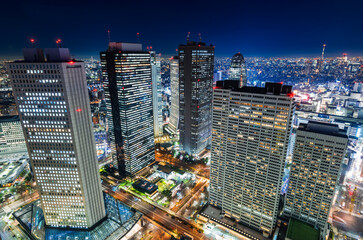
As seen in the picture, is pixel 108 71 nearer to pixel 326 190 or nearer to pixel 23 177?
pixel 23 177

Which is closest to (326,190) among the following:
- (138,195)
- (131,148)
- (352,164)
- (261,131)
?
(261,131)

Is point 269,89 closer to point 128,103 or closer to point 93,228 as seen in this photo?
point 128,103

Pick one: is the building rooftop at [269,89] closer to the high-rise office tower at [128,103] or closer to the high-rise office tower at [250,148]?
the high-rise office tower at [250,148]

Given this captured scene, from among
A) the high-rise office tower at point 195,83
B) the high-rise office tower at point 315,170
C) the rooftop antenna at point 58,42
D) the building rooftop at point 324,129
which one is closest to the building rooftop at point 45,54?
the rooftop antenna at point 58,42

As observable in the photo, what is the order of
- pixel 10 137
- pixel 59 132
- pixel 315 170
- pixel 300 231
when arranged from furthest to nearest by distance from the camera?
pixel 10 137 < pixel 315 170 < pixel 300 231 < pixel 59 132

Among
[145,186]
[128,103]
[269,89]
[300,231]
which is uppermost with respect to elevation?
[269,89]

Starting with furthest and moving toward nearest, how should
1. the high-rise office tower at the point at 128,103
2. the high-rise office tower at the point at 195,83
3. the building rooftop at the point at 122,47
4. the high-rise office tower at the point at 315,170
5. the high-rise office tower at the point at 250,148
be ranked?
the high-rise office tower at the point at 195,83, the high-rise office tower at the point at 128,103, the building rooftop at the point at 122,47, the high-rise office tower at the point at 315,170, the high-rise office tower at the point at 250,148

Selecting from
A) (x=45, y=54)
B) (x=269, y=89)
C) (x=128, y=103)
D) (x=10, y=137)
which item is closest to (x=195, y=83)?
(x=128, y=103)

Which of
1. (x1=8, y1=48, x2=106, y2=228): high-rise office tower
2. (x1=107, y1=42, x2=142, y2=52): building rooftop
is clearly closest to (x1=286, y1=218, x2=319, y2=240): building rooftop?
(x1=8, y1=48, x2=106, y2=228): high-rise office tower

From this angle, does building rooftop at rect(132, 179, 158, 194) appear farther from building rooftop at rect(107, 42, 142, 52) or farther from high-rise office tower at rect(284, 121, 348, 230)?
building rooftop at rect(107, 42, 142, 52)
